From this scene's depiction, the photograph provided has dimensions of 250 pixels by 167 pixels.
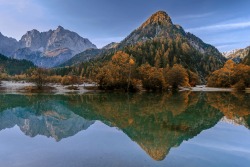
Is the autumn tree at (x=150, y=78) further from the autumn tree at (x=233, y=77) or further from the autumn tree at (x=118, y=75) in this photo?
the autumn tree at (x=233, y=77)

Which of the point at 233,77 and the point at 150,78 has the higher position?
the point at 150,78

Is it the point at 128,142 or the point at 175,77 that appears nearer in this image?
the point at 128,142

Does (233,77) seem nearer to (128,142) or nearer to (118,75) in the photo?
(118,75)

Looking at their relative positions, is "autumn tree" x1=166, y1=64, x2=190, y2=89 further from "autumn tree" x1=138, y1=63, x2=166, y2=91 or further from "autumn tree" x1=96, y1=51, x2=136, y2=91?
"autumn tree" x1=96, y1=51, x2=136, y2=91

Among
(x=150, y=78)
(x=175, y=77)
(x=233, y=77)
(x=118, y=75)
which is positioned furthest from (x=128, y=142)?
(x=233, y=77)

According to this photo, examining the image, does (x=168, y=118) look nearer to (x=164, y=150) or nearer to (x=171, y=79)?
(x=164, y=150)

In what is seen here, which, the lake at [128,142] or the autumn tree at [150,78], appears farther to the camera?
the autumn tree at [150,78]

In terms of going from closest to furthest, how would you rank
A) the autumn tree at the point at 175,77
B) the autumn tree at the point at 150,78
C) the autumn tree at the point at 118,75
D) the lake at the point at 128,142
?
the lake at the point at 128,142
the autumn tree at the point at 118,75
the autumn tree at the point at 150,78
the autumn tree at the point at 175,77

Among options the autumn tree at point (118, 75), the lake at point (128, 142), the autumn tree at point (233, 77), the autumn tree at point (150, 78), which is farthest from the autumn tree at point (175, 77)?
the lake at point (128, 142)

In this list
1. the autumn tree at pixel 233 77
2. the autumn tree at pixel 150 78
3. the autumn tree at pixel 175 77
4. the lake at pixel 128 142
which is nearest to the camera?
the lake at pixel 128 142

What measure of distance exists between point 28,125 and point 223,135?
1845cm

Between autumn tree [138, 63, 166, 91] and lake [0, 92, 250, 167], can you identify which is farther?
autumn tree [138, 63, 166, 91]

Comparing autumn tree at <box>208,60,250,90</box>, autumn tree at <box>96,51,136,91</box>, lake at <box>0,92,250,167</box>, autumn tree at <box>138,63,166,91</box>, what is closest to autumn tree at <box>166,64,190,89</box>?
autumn tree at <box>138,63,166,91</box>

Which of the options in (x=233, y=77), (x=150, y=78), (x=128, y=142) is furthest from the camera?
(x=233, y=77)
